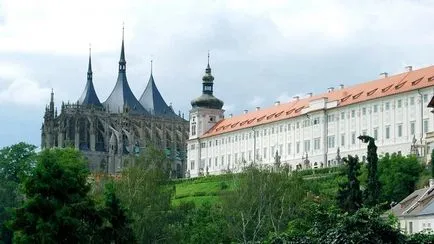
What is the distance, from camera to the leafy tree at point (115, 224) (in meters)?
43.5

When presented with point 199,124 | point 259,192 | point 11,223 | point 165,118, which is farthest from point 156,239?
point 165,118

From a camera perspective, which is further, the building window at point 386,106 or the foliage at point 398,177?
the building window at point 386,106

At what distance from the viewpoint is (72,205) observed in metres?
42.5

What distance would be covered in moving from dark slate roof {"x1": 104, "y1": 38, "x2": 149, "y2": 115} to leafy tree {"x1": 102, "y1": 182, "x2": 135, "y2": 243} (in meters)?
106

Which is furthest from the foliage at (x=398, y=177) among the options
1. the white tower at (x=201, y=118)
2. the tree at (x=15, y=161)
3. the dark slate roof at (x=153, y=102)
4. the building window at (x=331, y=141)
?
the dark slate roof at (x=153, y=102)

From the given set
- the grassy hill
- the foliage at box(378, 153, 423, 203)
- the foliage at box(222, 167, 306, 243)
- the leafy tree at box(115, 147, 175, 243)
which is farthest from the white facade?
the leafy tree at box(115, 147, 175, 243)

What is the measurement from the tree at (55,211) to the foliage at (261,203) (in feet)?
70.0

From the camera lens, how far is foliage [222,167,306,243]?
64.4 m

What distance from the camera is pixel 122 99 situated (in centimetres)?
15400

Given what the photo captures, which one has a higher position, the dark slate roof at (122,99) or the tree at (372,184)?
the dark slate roof at (122,99)

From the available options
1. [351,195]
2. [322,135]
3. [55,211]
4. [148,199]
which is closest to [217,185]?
[322,135]

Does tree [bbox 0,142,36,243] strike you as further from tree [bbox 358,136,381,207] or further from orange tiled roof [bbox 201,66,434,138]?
tree [bbox 358,136,381,207]

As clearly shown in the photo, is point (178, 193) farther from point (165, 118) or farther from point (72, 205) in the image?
point (72, 205)

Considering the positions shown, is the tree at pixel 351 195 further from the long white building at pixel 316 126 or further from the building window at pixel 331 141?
the building window at pixel 331 141
